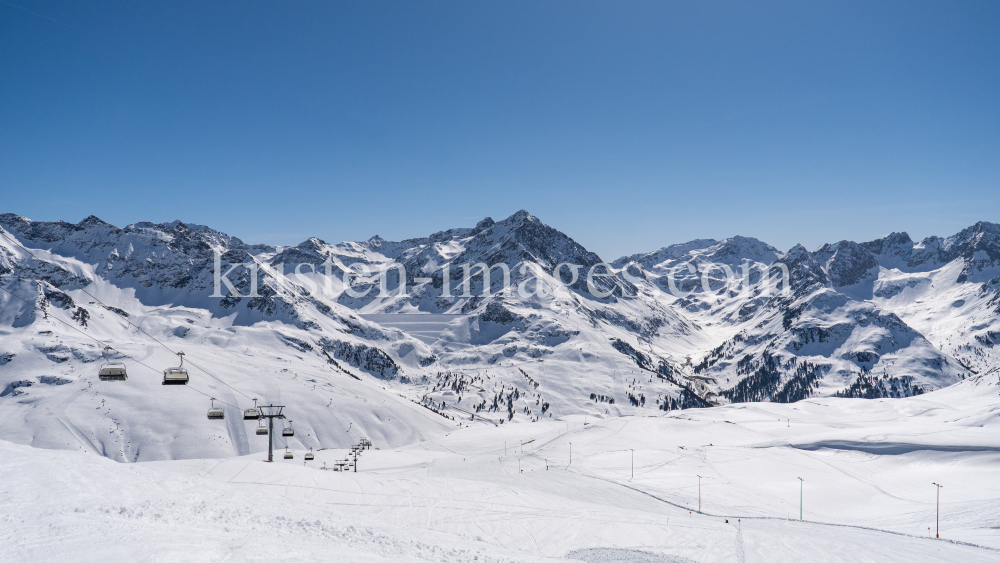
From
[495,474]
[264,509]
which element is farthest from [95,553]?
[495,474]

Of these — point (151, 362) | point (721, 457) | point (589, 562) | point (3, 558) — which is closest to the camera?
point (3, 558)

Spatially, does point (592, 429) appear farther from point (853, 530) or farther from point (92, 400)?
point (92, 400)

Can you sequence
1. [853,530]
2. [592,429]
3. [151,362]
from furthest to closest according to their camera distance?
[151,362] → [592,429] → [853,530]

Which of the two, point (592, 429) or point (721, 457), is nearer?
point (721, 457)

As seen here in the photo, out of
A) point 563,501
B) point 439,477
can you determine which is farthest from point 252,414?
point 563,501

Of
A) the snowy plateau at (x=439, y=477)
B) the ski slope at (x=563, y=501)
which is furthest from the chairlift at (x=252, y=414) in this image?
the ski slope at (x=563, y=501)

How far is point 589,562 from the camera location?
33281 millimetres

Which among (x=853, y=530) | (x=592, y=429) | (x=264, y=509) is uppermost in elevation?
(x=264, y=509)

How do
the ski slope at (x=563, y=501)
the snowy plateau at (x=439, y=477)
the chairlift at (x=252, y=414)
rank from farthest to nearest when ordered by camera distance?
the chairlift at (x=252, y=414), the snowy plateau at (x=439, y=477), the ski slope at (x=563, y=501)

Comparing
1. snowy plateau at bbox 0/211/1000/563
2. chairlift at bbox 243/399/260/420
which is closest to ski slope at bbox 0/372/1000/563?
snowy plateau at bbox 0/211/1000/563

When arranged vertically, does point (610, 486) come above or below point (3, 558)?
below

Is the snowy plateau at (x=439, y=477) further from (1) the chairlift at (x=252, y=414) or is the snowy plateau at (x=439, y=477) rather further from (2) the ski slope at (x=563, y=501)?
(1) the chairlift at (x=252, y=414)

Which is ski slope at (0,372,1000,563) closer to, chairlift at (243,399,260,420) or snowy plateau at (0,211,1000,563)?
snowy plateau at (0,211,1000,563)

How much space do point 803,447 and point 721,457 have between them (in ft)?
73.9
